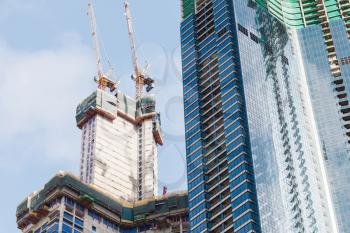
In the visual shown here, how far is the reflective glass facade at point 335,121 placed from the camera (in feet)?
560

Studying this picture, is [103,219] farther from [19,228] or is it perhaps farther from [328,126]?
[328,126]

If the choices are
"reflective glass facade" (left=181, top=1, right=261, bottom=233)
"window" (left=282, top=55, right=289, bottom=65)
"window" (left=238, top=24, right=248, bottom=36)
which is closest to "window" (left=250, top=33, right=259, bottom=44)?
"window" (left=238, top=24, right=248, bottom=36)

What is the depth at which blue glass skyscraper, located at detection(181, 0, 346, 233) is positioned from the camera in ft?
508

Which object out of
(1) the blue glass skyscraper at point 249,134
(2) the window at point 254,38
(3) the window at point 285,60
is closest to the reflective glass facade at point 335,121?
(1) the blue glass skyscraper at point 249,134

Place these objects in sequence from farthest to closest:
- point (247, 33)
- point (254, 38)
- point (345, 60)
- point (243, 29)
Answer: point (345, 60)
point (254, 38)
point (243, 29)
point (247, 33)

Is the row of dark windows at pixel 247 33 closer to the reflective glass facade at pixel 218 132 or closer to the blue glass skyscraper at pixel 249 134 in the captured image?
the blue glass skyscraper at pixel 249 134

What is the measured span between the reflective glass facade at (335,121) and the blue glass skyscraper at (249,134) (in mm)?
1635

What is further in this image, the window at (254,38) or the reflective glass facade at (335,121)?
the window at (254,38)

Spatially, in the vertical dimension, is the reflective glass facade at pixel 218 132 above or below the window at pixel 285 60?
below

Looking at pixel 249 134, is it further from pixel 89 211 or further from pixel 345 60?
pixel 89 211

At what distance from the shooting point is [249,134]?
537 ft

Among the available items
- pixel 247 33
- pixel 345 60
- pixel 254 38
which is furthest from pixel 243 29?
pixel 345 60

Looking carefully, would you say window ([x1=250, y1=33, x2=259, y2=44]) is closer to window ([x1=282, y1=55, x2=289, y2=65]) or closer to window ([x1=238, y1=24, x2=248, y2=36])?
window ([x1=238, y1=24, x2=248, y2=36])

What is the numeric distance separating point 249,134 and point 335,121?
31428 mm
